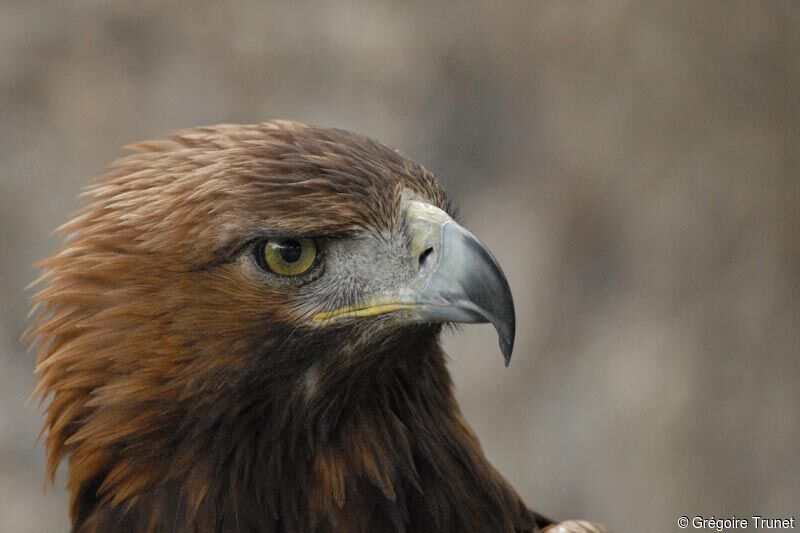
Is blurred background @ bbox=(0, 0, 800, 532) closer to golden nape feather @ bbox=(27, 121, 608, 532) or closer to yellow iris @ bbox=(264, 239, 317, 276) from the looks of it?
golden nape feather @ bbox=(27, 121, 608, 532)

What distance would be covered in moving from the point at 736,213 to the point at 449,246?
3759mm

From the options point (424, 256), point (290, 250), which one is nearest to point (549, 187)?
point (424, 256)

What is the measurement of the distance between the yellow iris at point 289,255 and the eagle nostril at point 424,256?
252 mm

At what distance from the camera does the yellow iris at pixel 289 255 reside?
7.39 feet

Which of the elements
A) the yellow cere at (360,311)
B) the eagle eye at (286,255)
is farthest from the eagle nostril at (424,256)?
the eagle eye at (286,255)

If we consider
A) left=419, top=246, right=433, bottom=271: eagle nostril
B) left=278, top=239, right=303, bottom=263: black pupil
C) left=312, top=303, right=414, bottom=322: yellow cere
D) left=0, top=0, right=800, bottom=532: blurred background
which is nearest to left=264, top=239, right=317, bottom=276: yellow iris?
left=278, top=239, right=303, bottom=263: black pupil

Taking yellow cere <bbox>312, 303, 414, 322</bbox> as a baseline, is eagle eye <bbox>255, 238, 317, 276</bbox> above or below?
above

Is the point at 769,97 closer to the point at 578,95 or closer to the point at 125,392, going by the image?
the point at 578,95

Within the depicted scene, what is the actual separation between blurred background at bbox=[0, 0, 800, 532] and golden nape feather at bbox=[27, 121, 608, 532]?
10.8 feet

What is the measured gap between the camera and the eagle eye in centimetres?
225

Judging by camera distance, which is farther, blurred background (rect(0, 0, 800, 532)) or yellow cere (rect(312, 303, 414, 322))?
blurred background (rect(0, 0, 800, 532))

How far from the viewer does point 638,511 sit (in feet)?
19.0

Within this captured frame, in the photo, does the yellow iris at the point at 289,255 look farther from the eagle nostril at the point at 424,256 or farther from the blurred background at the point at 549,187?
Result: the blurred background at the point at 549,187

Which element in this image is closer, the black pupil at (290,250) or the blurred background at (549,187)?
the black pupil at (290,250)
